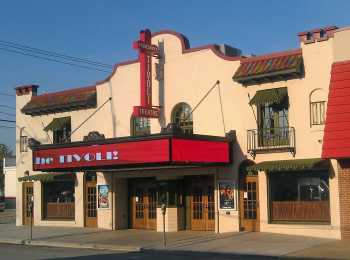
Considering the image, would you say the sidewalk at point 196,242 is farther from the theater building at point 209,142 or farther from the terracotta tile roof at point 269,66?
the terracotta tile roof at point 269,66

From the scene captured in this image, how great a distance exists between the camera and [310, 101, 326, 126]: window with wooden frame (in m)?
23.0

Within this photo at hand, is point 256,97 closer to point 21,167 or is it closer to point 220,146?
point 220,146

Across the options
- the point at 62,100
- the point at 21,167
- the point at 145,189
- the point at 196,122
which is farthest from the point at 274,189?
the point at 21,167

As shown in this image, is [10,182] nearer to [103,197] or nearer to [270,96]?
[103,197]

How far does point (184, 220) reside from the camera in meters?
27.1

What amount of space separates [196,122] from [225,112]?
1.54 metres

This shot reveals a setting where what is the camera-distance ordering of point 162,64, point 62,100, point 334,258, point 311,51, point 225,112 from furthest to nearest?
point 62,100 < point 162,64 < point 225,112 < point 311,51 < point 334,258

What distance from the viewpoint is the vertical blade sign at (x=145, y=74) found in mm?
26625

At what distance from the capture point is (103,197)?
2977 cm

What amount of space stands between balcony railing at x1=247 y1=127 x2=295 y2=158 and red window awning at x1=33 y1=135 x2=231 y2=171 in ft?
3.43

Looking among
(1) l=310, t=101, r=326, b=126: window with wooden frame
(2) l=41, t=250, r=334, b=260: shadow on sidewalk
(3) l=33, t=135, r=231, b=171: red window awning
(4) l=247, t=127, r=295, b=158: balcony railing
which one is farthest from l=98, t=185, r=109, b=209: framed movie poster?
(1) l=310, t=101, r=326, b=126: window with wooden frame

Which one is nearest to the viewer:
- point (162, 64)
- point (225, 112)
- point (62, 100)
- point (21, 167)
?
point (225, 112)

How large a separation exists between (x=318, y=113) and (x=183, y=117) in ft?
21.4

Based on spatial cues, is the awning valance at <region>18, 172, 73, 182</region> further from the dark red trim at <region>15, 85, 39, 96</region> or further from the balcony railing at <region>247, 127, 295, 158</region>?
the balcony railing at <region>247, 127, 295, 158</region>
